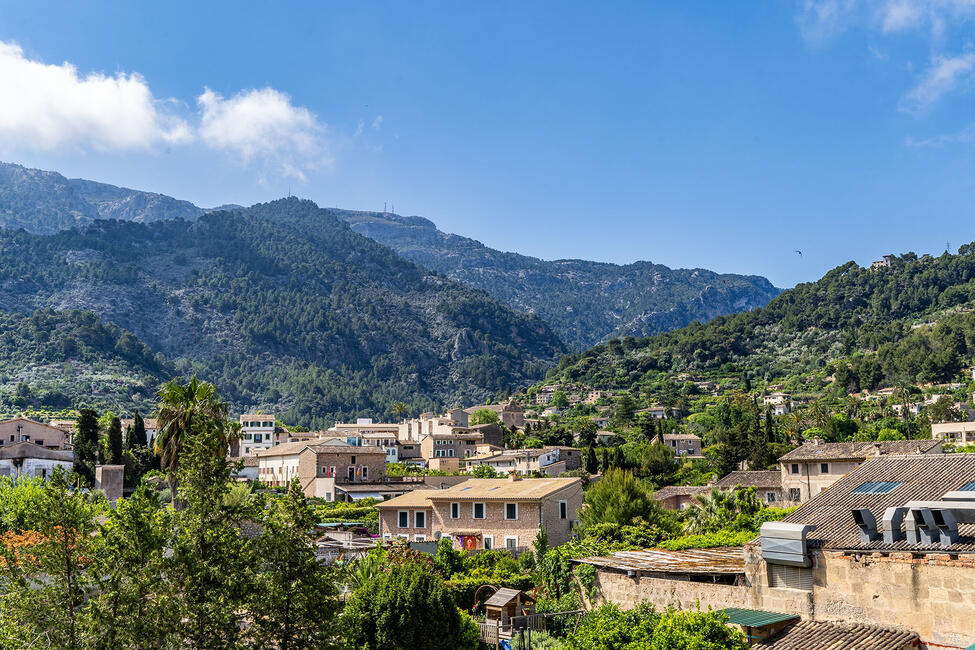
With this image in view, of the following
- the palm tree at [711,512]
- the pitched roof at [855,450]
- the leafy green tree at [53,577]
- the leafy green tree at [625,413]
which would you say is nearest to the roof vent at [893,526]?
the leafy green tree at [53,577]

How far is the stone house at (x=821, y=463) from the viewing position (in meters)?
64.2

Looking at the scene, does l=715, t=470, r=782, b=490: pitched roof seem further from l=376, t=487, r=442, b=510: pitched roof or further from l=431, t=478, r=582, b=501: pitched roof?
l=376, t=487, r=442, b=510: pitched roof

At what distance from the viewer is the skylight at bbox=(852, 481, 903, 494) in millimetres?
22156

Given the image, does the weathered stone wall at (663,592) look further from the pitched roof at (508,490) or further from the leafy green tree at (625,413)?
the leafy green tree at (625,413)

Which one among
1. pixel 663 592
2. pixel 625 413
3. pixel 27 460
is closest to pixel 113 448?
pixel 27 460

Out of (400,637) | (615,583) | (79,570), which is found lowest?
(400,637)

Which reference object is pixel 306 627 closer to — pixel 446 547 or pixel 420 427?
pixel 446 547

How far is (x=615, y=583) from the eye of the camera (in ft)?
88.9

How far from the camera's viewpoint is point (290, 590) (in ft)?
60.7

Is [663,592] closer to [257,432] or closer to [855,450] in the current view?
[855,450]

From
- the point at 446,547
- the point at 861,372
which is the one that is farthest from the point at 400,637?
the point at 861,372

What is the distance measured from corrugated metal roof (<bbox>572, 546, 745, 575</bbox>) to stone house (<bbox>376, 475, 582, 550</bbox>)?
20536 millimetres

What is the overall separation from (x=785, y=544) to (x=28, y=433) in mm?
98279

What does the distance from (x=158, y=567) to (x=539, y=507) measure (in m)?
33.9
